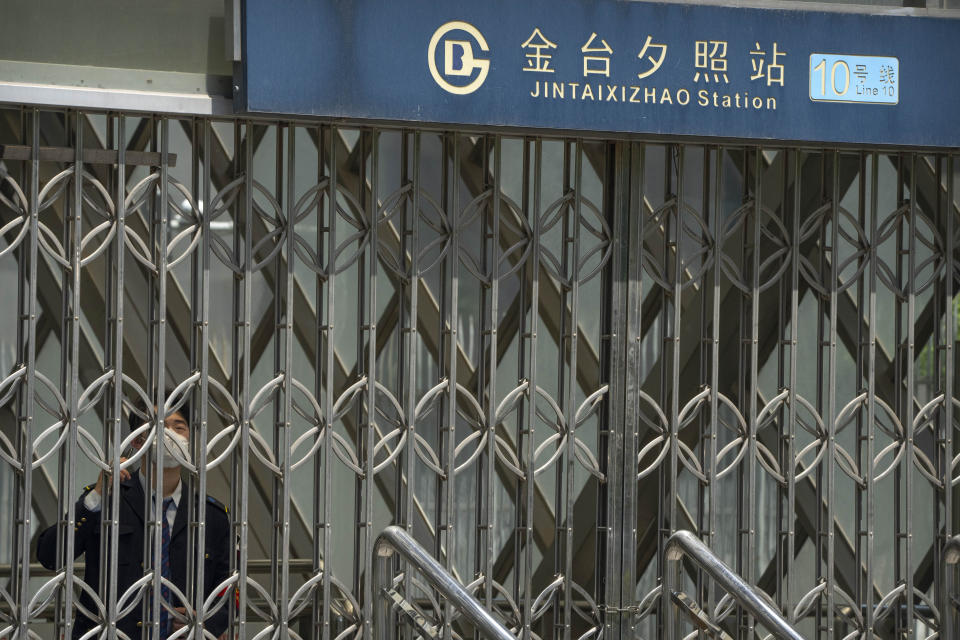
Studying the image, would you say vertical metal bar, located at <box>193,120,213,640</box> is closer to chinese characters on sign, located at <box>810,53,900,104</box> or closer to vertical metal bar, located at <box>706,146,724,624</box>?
vertical metal bar, located at <box>706,146,724,624</box>

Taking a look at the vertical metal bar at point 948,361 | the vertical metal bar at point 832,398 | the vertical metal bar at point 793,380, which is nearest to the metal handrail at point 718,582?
the vertical metal bar at point 793,380

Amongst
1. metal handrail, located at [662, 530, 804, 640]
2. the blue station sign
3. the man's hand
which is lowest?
metal handrail, located at [662, 530, 804, 640]

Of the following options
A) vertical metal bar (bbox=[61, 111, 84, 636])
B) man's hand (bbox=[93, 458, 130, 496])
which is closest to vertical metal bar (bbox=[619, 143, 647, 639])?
man's hand (bbox=[93, 458, 130, 496])

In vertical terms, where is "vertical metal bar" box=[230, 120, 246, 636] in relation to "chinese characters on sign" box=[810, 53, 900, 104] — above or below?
below

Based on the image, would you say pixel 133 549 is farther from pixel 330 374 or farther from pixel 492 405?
pixel 492 405

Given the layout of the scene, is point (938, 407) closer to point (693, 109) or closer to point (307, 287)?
point (693, 109)

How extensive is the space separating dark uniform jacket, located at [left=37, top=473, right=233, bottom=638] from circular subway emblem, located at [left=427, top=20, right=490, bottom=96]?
2.02m

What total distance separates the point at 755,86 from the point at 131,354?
3838 mm

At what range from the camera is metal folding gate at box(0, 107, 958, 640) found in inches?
212

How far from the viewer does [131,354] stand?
25.0 feet

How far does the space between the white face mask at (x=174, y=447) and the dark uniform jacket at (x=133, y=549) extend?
196mm

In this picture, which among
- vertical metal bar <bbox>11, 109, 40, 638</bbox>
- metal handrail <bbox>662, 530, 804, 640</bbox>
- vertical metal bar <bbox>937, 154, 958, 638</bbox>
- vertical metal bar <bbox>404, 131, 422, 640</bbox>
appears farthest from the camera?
vertical metal bar <bbox>937, 154, 958, 638</bbox>

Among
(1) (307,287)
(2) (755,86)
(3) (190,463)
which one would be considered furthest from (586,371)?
(3) (190,463)

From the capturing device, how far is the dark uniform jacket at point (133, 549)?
548 cm
